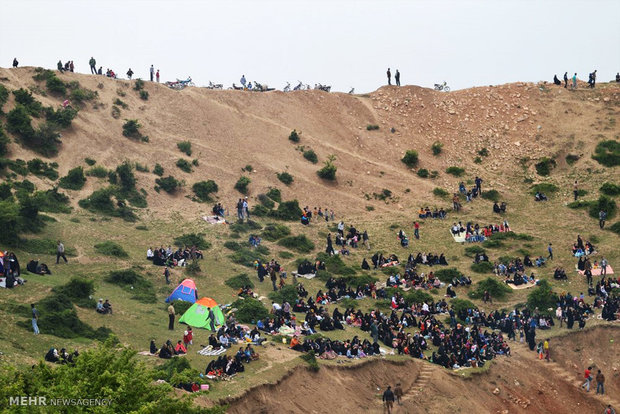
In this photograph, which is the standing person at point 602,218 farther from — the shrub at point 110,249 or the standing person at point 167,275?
the shrub at point 110,249

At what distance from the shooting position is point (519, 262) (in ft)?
210

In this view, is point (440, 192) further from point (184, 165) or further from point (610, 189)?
point (184, 165)

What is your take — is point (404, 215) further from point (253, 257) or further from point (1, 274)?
point (1, 274)

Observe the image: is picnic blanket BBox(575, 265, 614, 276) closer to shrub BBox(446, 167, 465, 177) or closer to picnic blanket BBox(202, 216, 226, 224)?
shrub BBox(446, 167, 465, 177)

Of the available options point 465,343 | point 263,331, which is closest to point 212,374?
point 263,331

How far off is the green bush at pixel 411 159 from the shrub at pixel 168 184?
23406 mm

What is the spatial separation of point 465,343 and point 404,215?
1036 inches

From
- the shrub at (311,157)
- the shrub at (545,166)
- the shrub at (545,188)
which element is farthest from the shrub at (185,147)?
the shrub at (545,166)

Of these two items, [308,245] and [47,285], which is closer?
[47,285]

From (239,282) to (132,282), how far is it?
7067 mm

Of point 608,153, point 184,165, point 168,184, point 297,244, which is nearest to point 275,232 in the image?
point 297,244

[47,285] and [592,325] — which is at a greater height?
[47,285]

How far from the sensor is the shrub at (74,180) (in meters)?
68.4

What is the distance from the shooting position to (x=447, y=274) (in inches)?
2484
